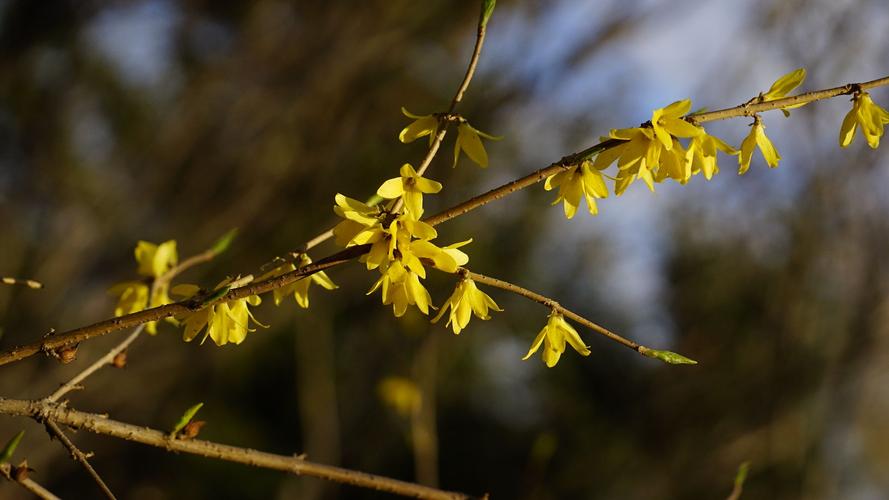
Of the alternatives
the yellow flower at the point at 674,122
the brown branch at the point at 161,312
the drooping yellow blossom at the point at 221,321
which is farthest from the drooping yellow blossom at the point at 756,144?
the drooping yellow blossom at the point at 221,321

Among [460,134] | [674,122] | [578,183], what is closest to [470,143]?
[460,134]

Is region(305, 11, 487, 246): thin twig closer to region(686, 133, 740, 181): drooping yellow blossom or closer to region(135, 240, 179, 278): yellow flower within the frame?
region(686, 133, 740, 181): drooping yellow blossom

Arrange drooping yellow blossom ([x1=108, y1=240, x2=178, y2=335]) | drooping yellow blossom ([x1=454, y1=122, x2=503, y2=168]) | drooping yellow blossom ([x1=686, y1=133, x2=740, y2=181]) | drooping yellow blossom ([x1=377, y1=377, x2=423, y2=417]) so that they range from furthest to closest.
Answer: drooping yellow blossom ([x1=377, y1=377, x2=423, y2=417]) → drooping yellow blossom ([x1=108, y1=240, x2=178, y2=335]) → drooping yellow blossom ([x1=454, y1=122, x2=503, y2=168]) → drooping yellow blossom ([x1=686, y1=133, x2=740, y2=181])

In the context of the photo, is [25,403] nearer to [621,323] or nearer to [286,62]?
[286,62]

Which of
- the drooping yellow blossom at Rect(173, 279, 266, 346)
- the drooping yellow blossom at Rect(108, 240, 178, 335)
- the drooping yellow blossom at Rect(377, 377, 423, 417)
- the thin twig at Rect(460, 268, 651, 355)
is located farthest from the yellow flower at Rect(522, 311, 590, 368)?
the drooping yellow blossom at Rect(377, 377, 423, 417)

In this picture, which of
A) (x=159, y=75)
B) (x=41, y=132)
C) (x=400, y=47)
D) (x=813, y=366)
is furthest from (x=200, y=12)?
(x=813, y=366)

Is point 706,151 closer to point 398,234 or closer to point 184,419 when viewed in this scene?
point 398,234
